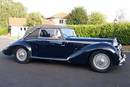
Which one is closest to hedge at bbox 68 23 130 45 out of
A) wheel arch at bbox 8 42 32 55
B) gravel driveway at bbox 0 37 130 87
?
gravel driveway at bbox 0 37 130 87

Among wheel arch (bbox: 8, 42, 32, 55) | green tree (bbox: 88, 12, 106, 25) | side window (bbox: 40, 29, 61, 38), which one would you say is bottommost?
wheel arch (bbox: 8, 42, 32, 55)

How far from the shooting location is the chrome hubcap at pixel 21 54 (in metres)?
5.96

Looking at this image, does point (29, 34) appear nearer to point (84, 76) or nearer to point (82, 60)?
point (82, 60)

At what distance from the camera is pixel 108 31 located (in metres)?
13.9

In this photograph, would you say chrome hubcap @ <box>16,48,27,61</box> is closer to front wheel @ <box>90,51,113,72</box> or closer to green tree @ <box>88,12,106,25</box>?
front wheel @ <box>90,51,113,72</box>

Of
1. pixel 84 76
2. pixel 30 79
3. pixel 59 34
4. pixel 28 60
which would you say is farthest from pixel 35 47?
pixel 84 76

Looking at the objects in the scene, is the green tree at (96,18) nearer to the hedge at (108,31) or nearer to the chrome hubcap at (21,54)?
the hedge at (108,31)

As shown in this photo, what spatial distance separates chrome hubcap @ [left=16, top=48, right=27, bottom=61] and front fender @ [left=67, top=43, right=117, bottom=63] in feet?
6.46

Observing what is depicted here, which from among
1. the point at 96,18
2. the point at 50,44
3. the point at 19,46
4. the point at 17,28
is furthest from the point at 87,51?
the point at 17,28

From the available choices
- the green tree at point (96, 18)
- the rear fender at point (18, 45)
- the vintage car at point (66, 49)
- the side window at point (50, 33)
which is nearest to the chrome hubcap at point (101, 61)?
the vintage car at point (66, 49)

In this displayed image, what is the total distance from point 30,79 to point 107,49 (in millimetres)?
2715

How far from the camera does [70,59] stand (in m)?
5.29

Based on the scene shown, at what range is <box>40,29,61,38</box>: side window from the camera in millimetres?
5637

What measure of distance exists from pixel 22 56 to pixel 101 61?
10.8 feet
